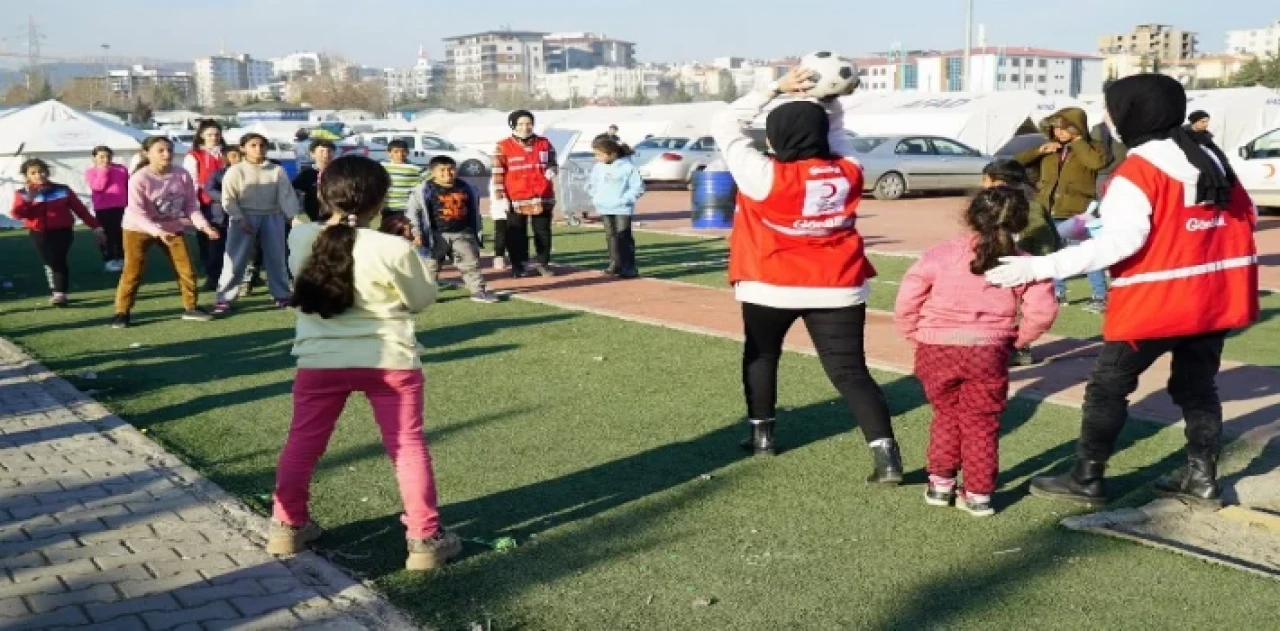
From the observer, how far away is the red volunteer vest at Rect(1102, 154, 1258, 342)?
4.91m

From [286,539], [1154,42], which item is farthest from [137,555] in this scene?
[1154,42]

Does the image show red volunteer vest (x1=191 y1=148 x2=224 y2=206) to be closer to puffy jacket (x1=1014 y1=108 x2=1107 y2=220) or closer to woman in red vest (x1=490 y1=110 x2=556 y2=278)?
woman in red vest (x1=490 y1=110 x2=556 y2=278)

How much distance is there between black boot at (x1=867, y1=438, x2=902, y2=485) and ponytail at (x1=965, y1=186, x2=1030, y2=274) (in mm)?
927

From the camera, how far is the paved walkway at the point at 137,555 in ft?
13.9

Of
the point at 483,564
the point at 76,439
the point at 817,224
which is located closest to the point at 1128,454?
the point at 817,224

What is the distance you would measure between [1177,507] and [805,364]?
346 centimetres

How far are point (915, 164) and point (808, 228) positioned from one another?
22.5 m

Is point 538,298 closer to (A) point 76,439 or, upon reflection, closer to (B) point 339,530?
(A) point 76,439

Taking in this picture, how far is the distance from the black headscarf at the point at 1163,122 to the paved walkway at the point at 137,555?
3388mm

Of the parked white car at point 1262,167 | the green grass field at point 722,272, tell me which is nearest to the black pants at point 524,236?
the green grass field at point 722,272

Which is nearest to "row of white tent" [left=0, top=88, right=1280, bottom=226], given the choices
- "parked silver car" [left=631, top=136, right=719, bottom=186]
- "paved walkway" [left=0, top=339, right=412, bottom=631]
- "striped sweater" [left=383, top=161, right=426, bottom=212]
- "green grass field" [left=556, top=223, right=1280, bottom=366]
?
"green grass field" [left=556, top=223, right=1280, bottom=366]

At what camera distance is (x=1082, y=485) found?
5332 mm

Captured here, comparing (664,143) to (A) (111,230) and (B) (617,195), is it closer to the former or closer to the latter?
(A) (111,230)

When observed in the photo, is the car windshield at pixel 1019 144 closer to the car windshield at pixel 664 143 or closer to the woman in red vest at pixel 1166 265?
the car windshield at pixel 664 143
